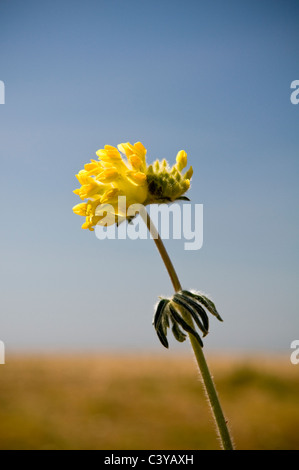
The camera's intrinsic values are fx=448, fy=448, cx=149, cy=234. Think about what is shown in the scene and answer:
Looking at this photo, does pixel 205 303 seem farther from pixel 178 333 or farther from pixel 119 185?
pixel 119 185

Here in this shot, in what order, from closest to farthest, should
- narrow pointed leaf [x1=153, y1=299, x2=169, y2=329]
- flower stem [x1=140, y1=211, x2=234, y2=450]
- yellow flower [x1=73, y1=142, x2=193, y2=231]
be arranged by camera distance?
flower stem [x1=140, y1=211, x2=234, y2=450] → narrow pointed leaf [x1=153, y1=299, x2=169, y2=329] → yellow flower [x1=73, y1=142, x2=193, y2=231]

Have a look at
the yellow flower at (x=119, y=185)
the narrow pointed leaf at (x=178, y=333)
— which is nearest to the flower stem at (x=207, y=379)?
the narrow pointed leaf at (x=178, y=333)

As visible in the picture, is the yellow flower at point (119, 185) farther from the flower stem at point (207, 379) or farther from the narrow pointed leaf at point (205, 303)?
the narrow pointed leaf at point (205, 303)

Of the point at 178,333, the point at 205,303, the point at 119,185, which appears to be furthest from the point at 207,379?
the point at 119,185

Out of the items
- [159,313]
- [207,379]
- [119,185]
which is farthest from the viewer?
[119,185]

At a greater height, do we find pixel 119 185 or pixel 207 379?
pixel 119 185

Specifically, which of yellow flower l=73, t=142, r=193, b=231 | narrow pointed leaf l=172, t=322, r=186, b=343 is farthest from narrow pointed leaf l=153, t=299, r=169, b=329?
yellow flower l=73, t=142, r=193, b=231

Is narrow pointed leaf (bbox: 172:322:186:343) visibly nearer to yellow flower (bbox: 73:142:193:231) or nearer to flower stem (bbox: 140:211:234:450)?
flower stem (bbox: 140:211:234:450)

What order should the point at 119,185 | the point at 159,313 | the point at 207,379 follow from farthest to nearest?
the point at 119,185, the point at 159,313, the point at 207,379
